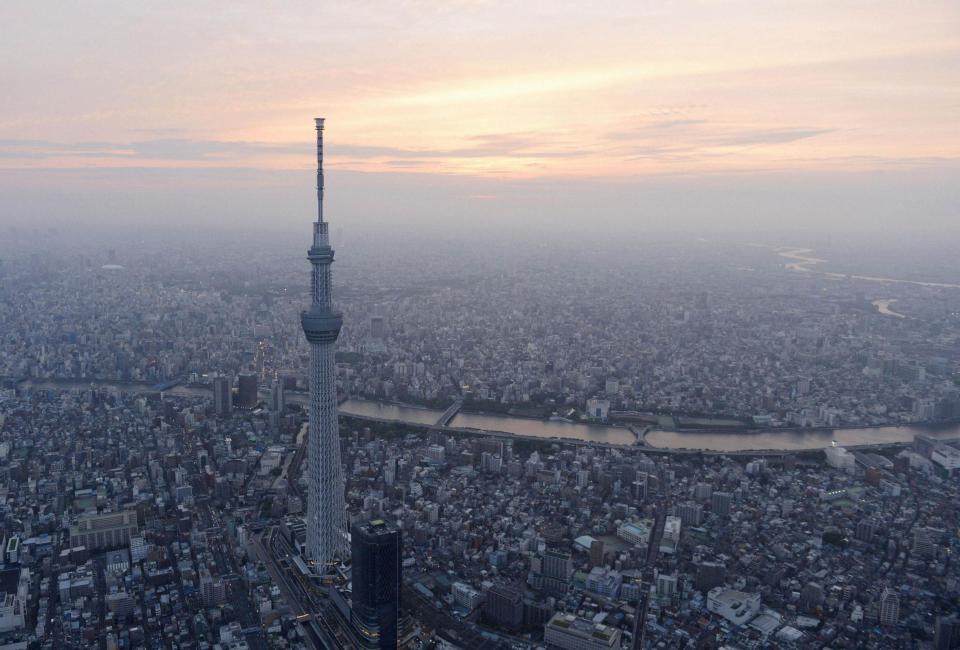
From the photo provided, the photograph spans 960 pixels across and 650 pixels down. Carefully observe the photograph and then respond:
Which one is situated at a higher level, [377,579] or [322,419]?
→ [322,419]

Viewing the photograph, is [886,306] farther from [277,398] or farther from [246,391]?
[246,391]

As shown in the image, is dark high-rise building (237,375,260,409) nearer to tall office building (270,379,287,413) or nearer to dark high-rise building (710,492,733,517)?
tall office building (270,379,287,413)

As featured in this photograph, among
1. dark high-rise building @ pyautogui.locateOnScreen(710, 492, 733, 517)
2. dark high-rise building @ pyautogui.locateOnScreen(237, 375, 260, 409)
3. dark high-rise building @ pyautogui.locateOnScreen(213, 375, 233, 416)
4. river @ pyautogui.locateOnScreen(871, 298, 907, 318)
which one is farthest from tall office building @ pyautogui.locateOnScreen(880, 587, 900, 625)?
river @ pyautogui.locateOnScreen(871, 298, 907, 318)

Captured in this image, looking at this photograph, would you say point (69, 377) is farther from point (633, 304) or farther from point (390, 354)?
point (633, 304)

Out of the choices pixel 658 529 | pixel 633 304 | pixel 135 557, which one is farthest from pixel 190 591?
pixel 633 304

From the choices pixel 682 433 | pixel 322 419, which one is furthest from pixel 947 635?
pixel 682 433
